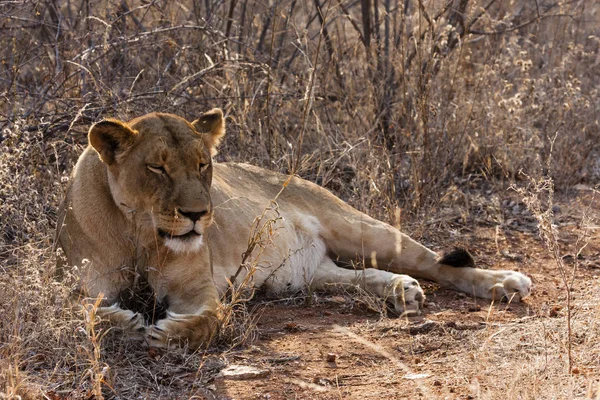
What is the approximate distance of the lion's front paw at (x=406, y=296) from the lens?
4684 mm

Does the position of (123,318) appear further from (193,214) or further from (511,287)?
(511,287)

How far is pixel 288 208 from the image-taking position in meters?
5.58

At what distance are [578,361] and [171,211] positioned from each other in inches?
70.2

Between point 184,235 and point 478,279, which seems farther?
point 478,279

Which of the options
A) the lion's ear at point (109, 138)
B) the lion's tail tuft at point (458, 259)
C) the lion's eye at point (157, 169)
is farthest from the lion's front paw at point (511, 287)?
the lion's ear at point (109, 138)

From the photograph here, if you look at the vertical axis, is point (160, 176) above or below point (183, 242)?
above

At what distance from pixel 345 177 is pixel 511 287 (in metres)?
2.09

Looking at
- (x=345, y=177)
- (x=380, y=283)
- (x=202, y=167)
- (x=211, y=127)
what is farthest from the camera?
(x=345, y=177)

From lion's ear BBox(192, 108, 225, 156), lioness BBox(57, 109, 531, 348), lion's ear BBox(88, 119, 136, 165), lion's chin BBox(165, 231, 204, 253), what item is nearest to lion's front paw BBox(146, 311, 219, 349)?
lioness BBox(57, 109, 531, 348)

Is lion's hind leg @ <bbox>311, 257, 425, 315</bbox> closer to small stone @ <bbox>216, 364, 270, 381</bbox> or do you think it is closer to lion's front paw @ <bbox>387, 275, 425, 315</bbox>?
lion's front paw @ <bbox>387, 275, 425, 315</bbox>

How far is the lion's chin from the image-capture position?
13.2ft

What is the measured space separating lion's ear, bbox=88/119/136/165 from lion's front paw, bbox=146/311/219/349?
0.79m

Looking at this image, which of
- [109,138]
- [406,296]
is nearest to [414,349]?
[406,296]

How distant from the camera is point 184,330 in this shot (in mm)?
3865
